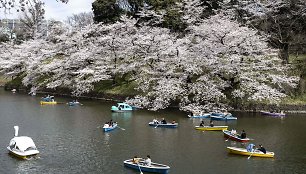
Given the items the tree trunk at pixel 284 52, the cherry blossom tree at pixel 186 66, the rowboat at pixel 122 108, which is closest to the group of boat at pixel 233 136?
the cherry blossom tree at pixel 186 66

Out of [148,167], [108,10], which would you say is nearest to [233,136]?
[148,167]

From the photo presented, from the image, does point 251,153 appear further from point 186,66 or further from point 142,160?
point 186,66

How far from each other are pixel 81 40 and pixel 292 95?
32.5 meters

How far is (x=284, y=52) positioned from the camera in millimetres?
47969

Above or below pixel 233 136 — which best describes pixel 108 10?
above

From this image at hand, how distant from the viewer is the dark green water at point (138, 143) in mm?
21266

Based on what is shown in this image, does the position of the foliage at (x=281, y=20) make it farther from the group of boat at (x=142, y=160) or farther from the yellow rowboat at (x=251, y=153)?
the yellow rowboat at (x=251, y=153)

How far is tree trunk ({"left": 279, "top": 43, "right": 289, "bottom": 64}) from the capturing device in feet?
152

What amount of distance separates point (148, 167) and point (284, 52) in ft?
110

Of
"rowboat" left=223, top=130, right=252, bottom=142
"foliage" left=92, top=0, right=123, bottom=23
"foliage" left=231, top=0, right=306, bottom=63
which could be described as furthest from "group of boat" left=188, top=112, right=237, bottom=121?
"foliage" left=92, top=0, right=123, bottom=23

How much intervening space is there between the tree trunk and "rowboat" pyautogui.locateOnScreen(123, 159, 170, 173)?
30601mm

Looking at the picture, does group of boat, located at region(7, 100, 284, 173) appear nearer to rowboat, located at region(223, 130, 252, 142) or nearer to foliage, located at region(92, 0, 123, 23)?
rowboat, located at region(223, 130, 252, 142)

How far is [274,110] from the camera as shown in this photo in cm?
3853

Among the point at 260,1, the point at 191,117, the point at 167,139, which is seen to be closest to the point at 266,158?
the point at 167,139
